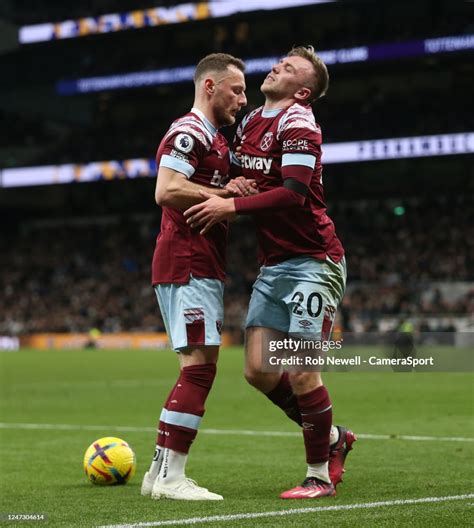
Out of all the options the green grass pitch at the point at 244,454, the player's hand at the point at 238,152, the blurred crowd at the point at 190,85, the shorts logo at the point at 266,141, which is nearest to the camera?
the green grass pitch at the point at 244,454

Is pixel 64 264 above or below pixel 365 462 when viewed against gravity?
above

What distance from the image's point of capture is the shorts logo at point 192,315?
20.1 feet

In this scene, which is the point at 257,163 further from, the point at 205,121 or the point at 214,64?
the point at 214,64

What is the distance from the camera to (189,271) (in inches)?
245

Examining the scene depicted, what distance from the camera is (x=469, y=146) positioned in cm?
3741

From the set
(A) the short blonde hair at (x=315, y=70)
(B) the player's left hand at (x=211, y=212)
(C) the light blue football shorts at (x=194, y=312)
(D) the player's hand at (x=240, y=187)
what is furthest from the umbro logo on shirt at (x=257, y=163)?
(C) the light blue football shorts at (x=194, y=312)

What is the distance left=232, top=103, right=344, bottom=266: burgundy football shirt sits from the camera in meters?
6.18

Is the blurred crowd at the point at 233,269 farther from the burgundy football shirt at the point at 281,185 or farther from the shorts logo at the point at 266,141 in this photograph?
the shorts logo at the point at 266,141

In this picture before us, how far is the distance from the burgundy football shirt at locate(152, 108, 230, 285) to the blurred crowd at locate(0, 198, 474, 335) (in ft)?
93.1

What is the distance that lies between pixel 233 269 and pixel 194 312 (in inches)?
1453

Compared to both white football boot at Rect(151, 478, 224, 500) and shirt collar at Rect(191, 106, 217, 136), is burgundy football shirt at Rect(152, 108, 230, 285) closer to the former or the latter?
shirt collar at Rect(191, 106, 217, 136)

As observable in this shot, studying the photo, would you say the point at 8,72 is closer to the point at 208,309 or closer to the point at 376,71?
the point at 376,71

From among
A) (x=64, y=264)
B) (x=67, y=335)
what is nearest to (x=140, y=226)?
(x=64, y=264)

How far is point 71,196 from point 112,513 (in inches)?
1845
